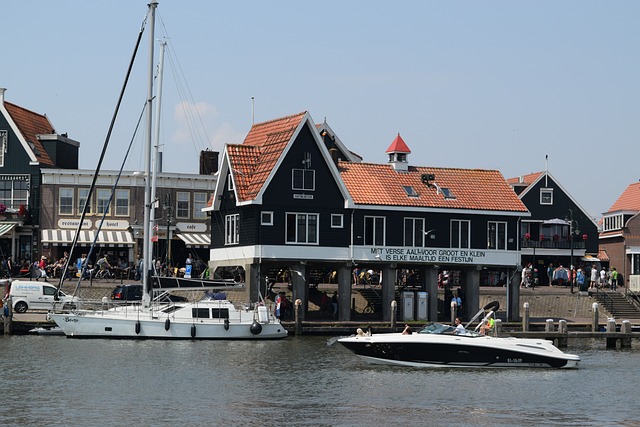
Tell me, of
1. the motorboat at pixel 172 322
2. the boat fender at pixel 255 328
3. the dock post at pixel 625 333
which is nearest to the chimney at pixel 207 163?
the motorboat at pixel 172 322

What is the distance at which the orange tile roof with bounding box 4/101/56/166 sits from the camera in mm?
89250

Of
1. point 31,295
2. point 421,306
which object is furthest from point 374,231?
point 31,295

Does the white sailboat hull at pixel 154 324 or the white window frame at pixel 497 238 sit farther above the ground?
the white window frame at pixel 497 238

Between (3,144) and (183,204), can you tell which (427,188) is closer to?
(183,204)

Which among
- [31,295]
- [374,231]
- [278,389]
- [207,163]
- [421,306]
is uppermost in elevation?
[207,163]

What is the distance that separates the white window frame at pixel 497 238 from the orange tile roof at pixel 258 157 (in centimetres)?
1392

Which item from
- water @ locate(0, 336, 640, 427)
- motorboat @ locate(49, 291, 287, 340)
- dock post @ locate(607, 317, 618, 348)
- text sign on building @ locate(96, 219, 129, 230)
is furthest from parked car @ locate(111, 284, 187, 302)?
dock post @ locate(607, 317, 618, 348)

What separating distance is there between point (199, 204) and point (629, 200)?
4020 cm

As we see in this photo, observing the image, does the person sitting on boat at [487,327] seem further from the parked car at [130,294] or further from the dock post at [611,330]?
the parked car at [130,294]

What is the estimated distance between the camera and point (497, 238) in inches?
3066

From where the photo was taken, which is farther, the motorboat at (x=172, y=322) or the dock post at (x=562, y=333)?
the dock post at (x=562, y=333)

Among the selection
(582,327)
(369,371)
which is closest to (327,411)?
(369,371)

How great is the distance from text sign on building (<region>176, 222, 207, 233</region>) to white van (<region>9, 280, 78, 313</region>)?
2073 centimetres

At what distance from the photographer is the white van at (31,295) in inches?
2763
